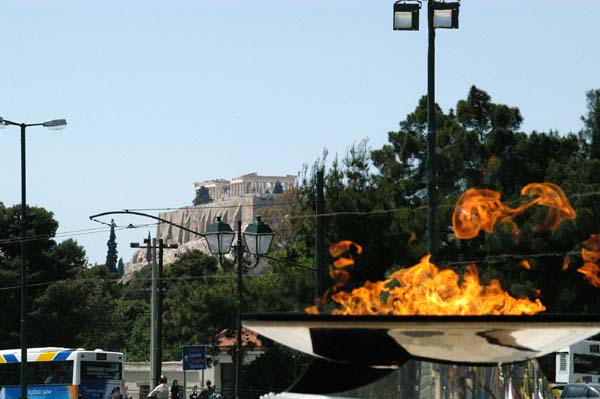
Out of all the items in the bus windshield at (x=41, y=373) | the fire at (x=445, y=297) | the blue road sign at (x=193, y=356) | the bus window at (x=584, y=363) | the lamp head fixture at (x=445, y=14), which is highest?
the lamp head fixture at (x=445, y=14)

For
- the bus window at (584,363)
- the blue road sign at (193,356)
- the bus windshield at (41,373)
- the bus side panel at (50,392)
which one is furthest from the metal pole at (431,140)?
the bus windshield at (41,373)

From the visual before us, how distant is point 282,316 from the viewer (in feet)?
29.3

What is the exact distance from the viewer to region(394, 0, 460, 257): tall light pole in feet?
66.8

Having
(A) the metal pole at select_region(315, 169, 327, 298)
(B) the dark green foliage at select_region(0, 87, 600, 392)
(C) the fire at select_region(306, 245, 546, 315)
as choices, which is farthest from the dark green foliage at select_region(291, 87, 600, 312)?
(C) the fire at select_region(306, 245, 546, 315)

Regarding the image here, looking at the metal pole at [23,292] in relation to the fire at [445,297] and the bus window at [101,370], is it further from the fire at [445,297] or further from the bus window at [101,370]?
the fire at [445,297]

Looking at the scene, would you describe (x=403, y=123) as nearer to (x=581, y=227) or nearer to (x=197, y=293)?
(x=581, y=227)

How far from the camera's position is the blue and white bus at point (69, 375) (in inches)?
1679

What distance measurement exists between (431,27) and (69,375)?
25614 mm

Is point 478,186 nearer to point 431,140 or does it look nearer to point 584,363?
point 584,363

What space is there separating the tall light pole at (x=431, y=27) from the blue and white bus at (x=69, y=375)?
24005 millimetres

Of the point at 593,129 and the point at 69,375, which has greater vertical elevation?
the point at 593,129

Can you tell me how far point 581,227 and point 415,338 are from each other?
82.8ft

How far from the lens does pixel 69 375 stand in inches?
1687

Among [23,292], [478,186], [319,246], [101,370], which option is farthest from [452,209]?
[101,370]
